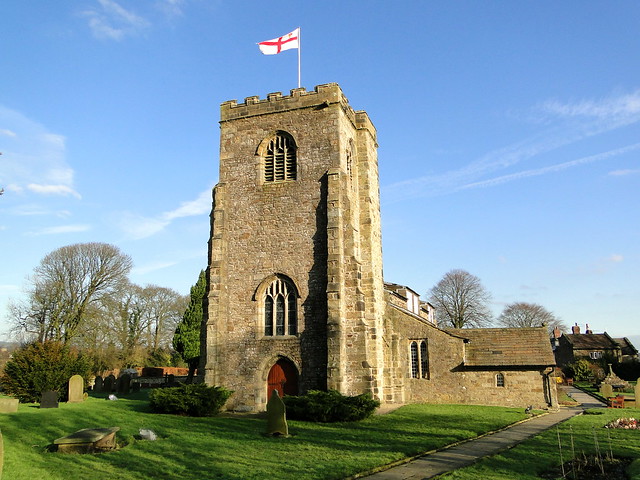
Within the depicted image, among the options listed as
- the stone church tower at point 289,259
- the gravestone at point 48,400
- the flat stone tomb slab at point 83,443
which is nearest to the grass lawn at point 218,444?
the flat stone tomb slab at point 83,443

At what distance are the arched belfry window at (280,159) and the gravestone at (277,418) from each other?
12024 millimetres

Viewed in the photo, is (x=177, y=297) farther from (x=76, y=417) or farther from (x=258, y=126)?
(x=76, y=417)

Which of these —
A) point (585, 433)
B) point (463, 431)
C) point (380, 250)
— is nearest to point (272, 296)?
point (380, 250)

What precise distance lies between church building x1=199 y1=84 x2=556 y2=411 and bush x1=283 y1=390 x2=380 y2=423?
2208mm

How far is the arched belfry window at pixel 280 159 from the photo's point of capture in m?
24.3

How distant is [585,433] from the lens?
15.3 meters

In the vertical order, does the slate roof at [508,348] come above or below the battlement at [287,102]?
below

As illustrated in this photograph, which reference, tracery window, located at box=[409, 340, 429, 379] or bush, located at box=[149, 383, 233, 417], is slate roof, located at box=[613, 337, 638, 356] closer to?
tracery window, located at box=[409, 340, 429, 379]

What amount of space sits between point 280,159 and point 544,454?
1679cm

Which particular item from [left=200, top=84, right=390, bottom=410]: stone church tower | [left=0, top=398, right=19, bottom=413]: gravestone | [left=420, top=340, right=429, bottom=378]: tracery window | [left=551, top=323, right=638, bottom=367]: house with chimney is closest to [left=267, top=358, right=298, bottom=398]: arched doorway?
[left=200, top=84, right=390, bottom=410]: stone church tower

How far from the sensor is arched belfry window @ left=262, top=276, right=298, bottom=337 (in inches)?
888

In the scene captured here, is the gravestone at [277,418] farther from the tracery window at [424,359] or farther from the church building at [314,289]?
the tracery window at [424,359]

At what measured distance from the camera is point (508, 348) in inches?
1077

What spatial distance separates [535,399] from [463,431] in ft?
38.6
